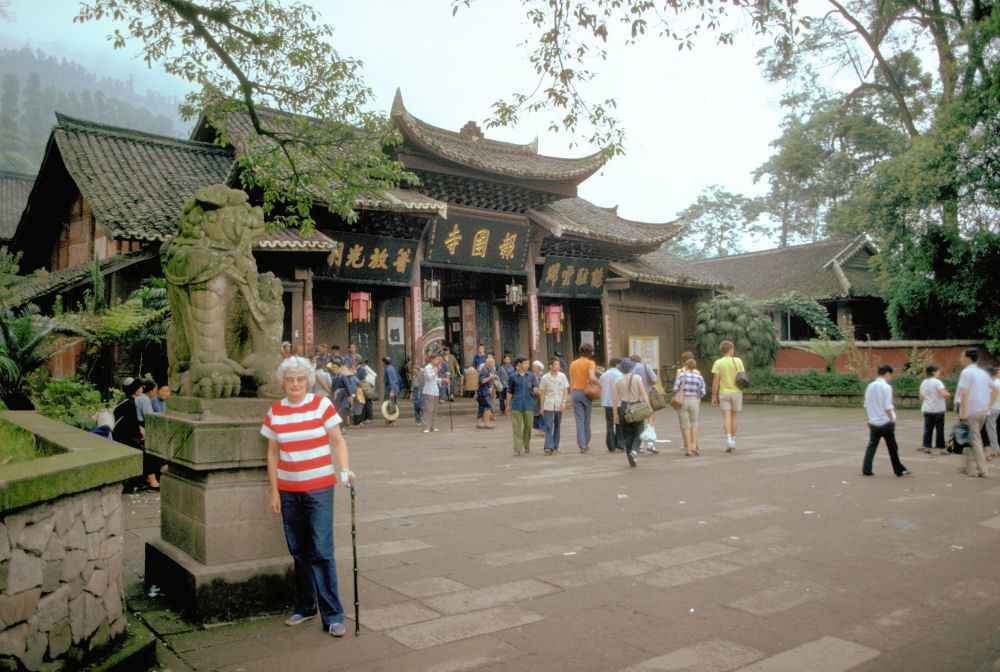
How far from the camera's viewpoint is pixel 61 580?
2820mm

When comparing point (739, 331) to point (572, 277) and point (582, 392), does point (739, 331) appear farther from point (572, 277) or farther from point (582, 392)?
point (582, 392)

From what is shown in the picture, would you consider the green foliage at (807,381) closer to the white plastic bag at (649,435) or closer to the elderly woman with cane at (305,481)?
the white plastic bag at (649,435)

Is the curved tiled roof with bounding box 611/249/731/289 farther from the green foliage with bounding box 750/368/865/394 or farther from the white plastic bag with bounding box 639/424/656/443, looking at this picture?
the white plastic bag with bounding box 639/424/656/443

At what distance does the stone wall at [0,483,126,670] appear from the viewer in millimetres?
2582

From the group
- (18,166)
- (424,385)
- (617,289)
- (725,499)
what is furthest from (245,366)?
(18,166)

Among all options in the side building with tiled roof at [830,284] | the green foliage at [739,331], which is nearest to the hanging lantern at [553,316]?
the green foliage at [739,331]

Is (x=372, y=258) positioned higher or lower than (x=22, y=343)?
higher

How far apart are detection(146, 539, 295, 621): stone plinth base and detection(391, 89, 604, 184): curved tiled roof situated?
1304 cm

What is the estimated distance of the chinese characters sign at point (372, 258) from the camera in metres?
15.5

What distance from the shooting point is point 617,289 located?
2125 centimetres

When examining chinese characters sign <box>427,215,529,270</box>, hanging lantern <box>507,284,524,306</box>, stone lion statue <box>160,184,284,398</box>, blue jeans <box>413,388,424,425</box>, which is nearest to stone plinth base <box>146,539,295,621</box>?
stone lion statue <box>160,184,284,398</box>

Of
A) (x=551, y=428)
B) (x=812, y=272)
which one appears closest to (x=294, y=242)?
(x=551, y=428)

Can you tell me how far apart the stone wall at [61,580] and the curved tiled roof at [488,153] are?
13696mm

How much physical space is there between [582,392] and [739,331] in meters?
12.5
